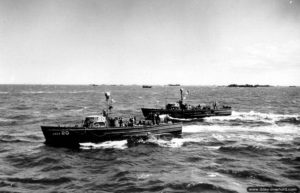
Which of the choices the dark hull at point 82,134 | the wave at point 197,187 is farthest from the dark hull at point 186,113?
the wave at point 197,187

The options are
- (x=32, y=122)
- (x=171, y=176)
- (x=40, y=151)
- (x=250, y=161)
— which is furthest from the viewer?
(x=32, y=122)

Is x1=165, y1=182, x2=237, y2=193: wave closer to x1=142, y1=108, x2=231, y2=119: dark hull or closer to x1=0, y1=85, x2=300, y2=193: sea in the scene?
x1=0, y1=85, x2=300, y2=193: sea

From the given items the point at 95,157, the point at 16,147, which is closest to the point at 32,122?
the point at 16,147

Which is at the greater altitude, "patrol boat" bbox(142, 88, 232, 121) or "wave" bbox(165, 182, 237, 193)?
"patrol boat" bbox(142, 88, 232, 121)

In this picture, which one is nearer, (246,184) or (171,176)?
(246,184)

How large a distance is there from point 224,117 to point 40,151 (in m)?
42.8

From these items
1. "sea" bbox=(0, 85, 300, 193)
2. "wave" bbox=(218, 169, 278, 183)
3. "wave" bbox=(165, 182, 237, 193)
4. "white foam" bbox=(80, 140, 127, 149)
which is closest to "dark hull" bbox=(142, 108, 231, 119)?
"sea" bbox=(0, 85, 300, 193)

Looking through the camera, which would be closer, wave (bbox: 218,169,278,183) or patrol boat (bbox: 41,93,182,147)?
wave (bbox: 218,169,278,183)

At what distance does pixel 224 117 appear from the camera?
6850cm

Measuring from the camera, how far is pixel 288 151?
36281 millimetres

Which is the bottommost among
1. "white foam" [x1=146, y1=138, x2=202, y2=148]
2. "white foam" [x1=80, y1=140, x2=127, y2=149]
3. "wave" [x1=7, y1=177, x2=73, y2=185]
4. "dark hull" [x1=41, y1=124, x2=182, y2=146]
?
"wave" [x1=7, y1=177, x2=73, y2=185]

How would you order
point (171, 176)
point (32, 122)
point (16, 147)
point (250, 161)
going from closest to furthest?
point (171, 176)
point (250, 161)
point (16, 147)
point (32, 122)

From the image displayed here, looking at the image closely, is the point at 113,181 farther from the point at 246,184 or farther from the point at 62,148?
the point at 62,148

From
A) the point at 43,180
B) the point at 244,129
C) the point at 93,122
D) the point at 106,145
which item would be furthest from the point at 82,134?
the point at 244,129
